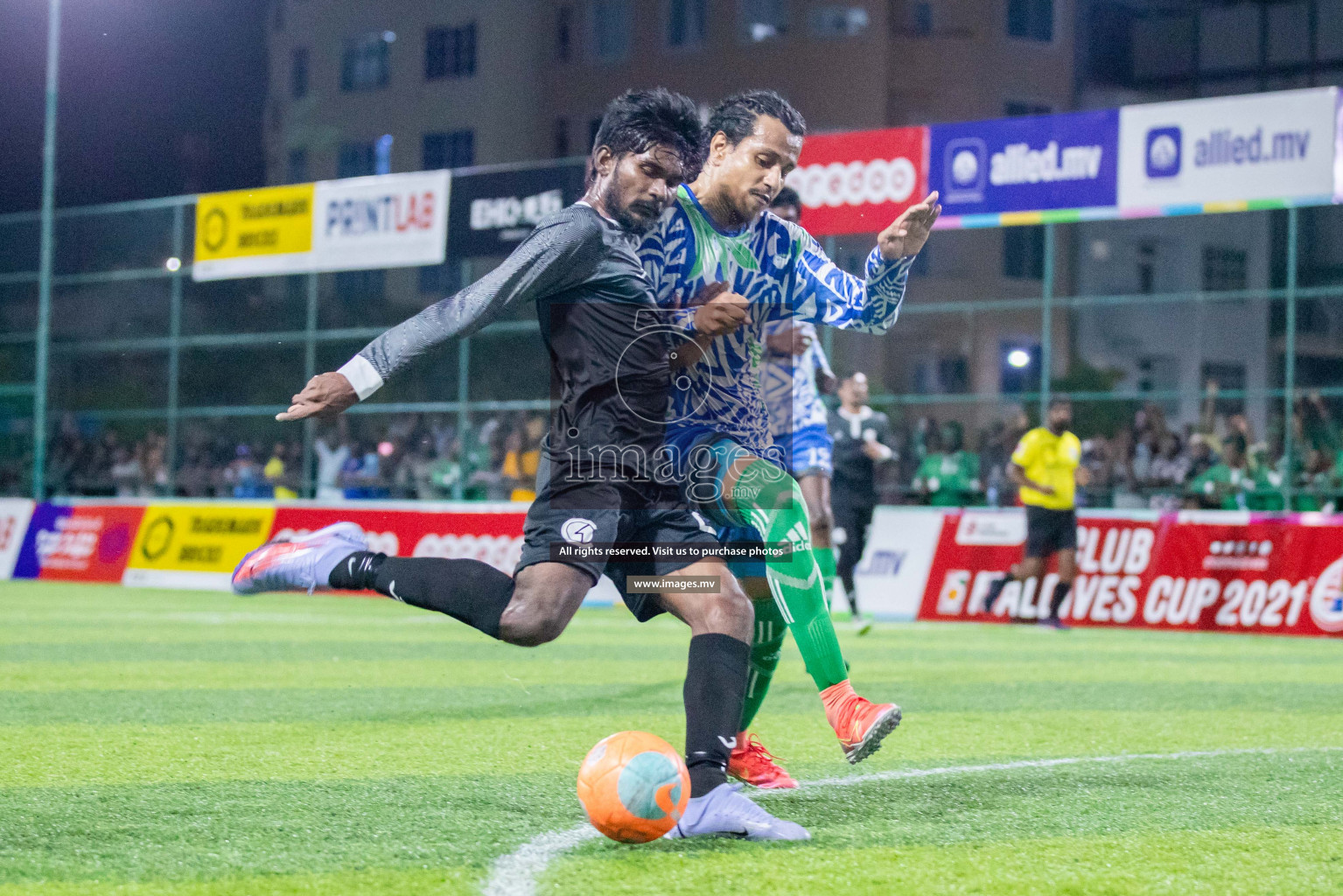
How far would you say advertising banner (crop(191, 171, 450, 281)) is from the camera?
19.6m

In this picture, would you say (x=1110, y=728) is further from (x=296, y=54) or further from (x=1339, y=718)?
(x=296, y=54)

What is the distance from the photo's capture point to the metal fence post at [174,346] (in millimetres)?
22750

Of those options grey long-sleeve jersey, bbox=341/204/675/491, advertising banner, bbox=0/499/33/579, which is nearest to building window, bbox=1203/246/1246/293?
advertising banner, bbox=0/499/33/579

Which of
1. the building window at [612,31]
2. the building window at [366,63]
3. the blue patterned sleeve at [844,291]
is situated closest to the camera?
the blue patterned sleeve at [844,291]

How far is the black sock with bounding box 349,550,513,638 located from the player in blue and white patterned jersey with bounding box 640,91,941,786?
24.5 inches

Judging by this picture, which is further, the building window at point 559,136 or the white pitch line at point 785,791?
the building window at point 559,136

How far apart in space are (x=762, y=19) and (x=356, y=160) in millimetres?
11544

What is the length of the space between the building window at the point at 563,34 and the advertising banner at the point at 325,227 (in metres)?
19.7

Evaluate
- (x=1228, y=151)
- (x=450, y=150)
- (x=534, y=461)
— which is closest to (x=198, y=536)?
(x=534, y=461)

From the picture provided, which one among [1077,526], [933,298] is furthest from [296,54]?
[1077,526]

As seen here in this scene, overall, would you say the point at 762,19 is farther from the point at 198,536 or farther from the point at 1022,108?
the point at 198,536

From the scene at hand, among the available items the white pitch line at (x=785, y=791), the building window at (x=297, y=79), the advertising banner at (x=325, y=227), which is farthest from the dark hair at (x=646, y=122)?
the building window at (x=297, y=79)

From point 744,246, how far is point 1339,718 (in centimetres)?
425

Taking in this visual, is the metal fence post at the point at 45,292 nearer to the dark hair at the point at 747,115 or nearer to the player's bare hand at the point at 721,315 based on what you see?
the dark hair at the point at 747,115
